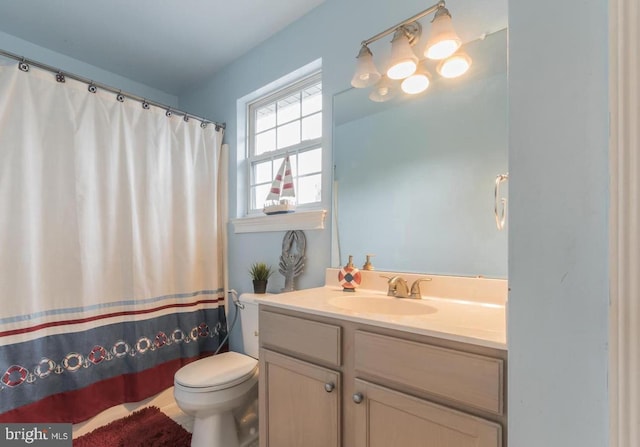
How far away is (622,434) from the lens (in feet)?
1.29

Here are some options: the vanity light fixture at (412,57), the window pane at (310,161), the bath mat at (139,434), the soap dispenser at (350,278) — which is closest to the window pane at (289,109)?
the window pane at (310,161)

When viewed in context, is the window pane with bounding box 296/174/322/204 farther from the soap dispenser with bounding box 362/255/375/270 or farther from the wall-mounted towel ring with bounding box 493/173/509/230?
the wall-mounted towel ring with bounding box 493/173/509/230

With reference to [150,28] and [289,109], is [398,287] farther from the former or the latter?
[150,28]

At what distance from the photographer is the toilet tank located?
1735 mm

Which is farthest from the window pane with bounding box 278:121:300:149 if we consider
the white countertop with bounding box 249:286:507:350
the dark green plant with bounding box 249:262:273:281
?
the white countertop with bounding box 249:286:507:350

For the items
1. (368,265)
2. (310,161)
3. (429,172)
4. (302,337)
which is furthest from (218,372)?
(429,172)

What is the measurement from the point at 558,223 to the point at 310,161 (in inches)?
59.7

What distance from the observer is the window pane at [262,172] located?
2160mm

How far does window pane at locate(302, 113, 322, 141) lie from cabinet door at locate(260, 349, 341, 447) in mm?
1262

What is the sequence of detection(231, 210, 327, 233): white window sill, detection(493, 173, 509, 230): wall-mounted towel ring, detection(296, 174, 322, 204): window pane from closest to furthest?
detection(493, 173, 509, 230): wall-mounted towel ring
detection(231, 210, 327, 233): white window sill
detection(296, 174, 322, 204): window pane

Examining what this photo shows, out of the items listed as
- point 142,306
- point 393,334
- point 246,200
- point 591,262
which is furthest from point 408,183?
point 142,306

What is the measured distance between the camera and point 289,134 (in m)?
2.04

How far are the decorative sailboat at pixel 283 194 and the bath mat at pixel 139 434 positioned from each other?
131 cm

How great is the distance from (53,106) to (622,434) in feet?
A: 7.57
